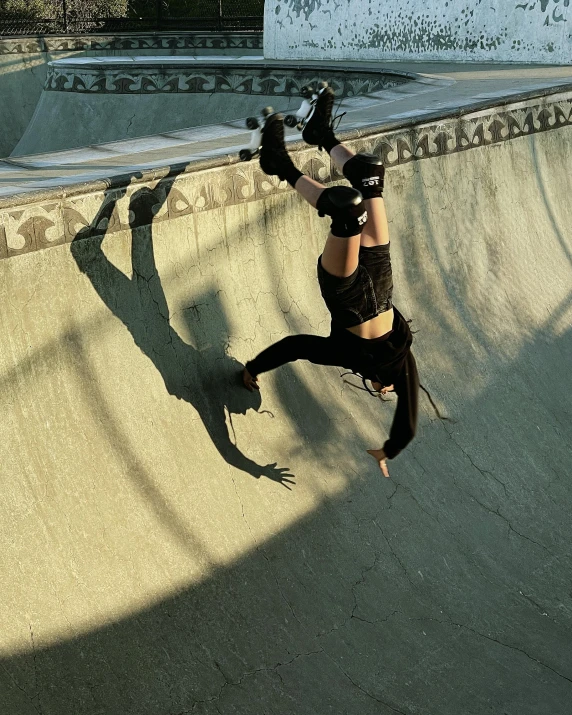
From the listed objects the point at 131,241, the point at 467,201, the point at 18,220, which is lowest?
the point at 467,201

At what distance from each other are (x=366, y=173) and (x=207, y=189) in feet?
2.75

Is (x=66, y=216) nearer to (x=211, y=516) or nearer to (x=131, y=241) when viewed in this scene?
(x=131, y=241)

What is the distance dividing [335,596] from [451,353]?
1971 millimetres

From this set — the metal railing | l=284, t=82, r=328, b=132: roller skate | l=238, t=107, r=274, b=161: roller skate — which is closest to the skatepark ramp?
l=284, t=82, r=328, b=132: roller skate

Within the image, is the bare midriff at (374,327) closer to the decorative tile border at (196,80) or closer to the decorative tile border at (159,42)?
the decorative tile border at (196,80)

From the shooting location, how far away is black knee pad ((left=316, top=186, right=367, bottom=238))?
346 centimetres

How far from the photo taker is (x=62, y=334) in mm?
3617

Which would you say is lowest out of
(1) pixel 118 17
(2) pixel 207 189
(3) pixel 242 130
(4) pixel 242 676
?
(4) pixel 242 676

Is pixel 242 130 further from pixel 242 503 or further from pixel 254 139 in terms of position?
pixel 242 503

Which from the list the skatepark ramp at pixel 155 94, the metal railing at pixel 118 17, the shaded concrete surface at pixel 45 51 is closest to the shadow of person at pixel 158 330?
the skatepark ramp at pixel 155 94

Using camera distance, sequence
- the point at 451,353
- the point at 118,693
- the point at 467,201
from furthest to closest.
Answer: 1. the point at 467,201
2. the point at 451,353
3. the point at 118,693

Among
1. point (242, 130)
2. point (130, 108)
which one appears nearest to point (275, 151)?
point (242, 130)

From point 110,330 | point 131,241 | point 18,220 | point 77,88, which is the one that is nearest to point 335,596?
point 110,330

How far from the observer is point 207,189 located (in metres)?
4.21
